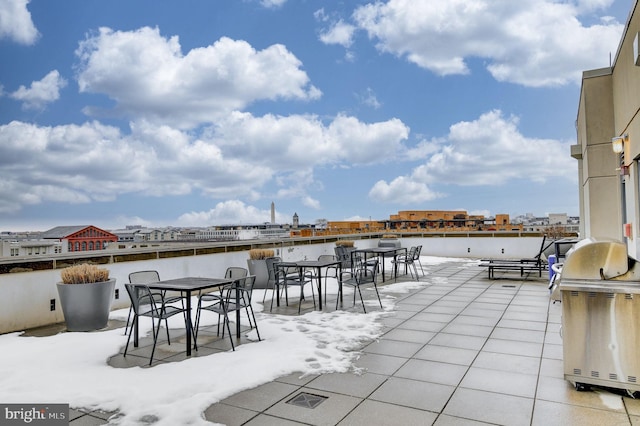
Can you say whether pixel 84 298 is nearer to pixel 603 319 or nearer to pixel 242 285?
pixel 242 285

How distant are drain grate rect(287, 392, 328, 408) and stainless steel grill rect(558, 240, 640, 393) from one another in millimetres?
1875

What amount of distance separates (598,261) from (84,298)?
5.53 m

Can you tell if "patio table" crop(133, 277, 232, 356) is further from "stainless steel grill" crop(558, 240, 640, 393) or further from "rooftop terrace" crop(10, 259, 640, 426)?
"stainless steel grill" crop(558, 240, 640, 393)

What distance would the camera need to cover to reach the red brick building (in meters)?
6.55

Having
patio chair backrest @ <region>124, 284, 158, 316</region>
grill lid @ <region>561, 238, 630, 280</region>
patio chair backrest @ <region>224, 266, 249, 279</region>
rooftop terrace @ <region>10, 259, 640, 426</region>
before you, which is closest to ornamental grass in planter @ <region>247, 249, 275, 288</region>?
rooftop terrace @ <region>10, 259, 640, 426</region>

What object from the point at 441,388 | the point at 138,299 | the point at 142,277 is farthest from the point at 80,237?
the point at 441,388

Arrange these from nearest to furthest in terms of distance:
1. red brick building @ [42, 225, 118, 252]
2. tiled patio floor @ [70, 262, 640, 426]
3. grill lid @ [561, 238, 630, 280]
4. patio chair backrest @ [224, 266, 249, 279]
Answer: tiled patio floor @ [70, 262, 640, 426], grill lid @ [561, 238, 630, 280], patio chair backrest @ [224, 266, 249, 279], red brick building @ [42, 225, 118, 252]

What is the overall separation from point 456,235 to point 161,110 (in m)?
10.9

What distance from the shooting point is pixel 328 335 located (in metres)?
4.73

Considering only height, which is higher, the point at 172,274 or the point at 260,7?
the point at 260,7

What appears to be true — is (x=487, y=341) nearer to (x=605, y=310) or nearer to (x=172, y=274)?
(x=605, y=310)

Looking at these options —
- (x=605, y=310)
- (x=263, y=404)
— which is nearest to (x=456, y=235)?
(x=605, y=310)

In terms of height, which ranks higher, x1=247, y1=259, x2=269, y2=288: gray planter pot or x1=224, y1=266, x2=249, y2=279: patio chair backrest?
x1=224, y1=266, x2=249, y2=279: patio chair backrest

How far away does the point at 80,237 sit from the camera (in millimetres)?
6840
